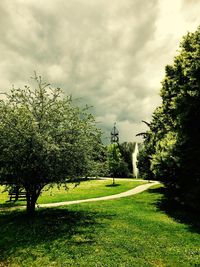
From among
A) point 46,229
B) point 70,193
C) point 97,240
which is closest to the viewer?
point 97,240

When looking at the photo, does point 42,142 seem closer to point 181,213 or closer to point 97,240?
point 97,240

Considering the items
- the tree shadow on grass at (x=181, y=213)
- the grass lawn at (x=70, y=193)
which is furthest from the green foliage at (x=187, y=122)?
the grass lawn at (x=70, y=193)

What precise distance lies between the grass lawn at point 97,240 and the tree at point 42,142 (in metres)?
3.28

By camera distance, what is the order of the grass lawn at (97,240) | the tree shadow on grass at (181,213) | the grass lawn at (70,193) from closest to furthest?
the grass lawn at (97,240) < the tree shadow on grass at (181,213) < the grass lawn at (70,193)

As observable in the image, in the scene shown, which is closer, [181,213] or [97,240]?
[97,240]

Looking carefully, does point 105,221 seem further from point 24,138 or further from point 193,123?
point 193,123

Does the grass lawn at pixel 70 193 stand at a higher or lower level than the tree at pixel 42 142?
lower

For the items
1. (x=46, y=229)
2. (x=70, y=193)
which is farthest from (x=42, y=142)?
(x=70, y=193)

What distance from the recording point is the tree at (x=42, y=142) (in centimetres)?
1878

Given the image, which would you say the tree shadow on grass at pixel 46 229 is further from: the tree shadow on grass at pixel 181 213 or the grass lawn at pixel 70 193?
the tree shadow on grass at pixel 181 213

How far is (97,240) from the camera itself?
589 inches

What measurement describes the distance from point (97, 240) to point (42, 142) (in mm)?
7473

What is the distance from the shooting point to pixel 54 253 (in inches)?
511

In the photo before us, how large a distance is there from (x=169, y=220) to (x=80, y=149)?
352 inches
